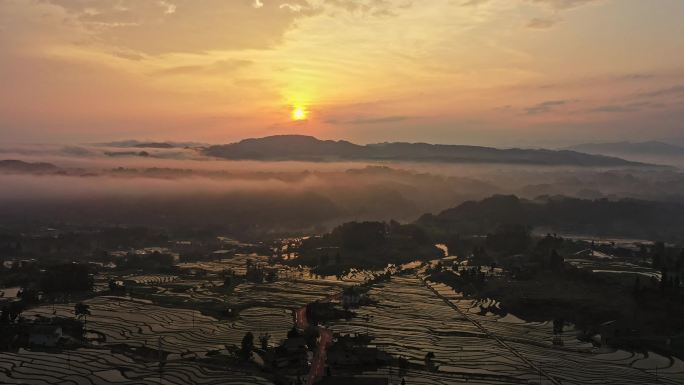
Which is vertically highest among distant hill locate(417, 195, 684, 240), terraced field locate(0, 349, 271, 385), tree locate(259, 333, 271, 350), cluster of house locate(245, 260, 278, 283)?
distant hill locate(417, 195, 684, 240)

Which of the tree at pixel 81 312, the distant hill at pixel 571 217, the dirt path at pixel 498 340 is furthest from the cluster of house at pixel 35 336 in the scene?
the distant hill at pixel 571 217

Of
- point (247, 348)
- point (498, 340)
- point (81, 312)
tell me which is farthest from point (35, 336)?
point (498, 340)

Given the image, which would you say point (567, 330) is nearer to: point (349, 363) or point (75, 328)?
point (349, 363)

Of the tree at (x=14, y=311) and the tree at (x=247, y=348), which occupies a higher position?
the tree at (x=247, y=348)

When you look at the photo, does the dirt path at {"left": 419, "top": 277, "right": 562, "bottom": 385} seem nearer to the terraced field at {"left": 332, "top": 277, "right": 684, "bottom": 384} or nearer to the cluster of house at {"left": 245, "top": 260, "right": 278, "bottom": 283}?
the terraced field at {"left": 332, "top": 277, "right": 684, "bottom": 384}

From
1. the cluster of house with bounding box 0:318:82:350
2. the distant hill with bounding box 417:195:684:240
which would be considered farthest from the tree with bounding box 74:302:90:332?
the distant hill with bounding box 417:195:684:240

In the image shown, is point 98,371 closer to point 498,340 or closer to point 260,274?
point 498,340

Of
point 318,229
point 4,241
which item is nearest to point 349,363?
point 4,241

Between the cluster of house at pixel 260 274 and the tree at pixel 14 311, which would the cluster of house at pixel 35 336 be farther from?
the cluster of house at pixel 260 274

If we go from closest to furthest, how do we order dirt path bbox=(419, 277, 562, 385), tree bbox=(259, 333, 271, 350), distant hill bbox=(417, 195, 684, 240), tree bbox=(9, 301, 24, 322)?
dirt path bbox=(419, 277, 562, 385) → tree bbox=(259, 333, 271, 350) → tree bbox=(9, 301, 24, 322) → distant hill bbox=(417, 195, 684, 240)
